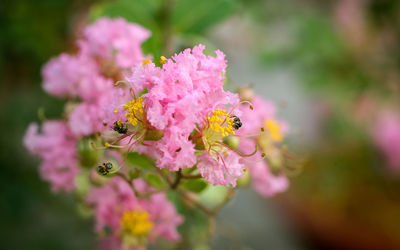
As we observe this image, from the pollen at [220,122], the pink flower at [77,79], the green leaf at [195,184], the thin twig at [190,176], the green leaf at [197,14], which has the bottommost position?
the thin twig at [190,176]

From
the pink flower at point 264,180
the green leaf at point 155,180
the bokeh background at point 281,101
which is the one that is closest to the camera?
the green leaf at point 155,180

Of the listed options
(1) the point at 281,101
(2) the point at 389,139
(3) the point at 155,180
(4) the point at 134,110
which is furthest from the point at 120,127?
(2) the point at 389,139

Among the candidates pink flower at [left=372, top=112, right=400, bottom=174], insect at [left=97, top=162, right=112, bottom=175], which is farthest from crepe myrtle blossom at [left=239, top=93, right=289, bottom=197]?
pink flower at [left=372, top=112, right=400, bottom=174]

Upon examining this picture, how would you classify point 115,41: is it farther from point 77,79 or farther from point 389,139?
point 389,139

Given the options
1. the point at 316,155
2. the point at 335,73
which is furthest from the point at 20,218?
the point at 316,155

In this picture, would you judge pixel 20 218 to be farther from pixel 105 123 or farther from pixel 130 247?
pixel 105 123

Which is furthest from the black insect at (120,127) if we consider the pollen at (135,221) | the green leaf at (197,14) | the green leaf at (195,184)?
the green leaf at (197,14)

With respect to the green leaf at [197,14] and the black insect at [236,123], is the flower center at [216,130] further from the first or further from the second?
the green leaf at [197,14]
